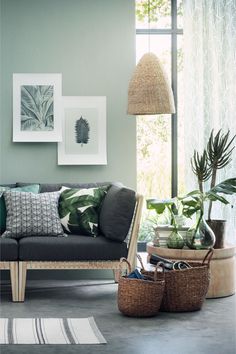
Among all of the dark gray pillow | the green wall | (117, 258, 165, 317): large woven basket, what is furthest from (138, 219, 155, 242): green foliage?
(117, 258, 165, 317): large woven basket

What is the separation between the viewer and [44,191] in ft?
21.0

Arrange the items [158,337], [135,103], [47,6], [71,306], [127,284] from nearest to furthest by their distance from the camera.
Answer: [158,337] → [127,284] → [71,306] → [135,103] → [47,6]

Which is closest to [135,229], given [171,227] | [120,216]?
[120,216]

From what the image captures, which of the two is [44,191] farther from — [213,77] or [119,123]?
[213,77]

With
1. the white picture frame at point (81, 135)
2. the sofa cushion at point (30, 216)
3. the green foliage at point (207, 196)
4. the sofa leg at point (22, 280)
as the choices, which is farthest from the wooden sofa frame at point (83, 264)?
the white picture frame at point (81, 135)

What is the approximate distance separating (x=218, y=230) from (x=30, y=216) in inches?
56.9

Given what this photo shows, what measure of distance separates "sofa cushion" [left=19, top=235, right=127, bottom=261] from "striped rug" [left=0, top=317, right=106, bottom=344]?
752mm

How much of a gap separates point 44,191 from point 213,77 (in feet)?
6.13

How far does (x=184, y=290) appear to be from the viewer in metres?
5.29

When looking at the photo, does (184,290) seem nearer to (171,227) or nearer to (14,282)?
(171,227)

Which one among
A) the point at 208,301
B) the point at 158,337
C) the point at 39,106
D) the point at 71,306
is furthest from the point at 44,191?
the point at 158,337

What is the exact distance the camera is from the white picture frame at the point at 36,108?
6699mm

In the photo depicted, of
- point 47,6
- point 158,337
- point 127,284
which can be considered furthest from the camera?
point 47,6

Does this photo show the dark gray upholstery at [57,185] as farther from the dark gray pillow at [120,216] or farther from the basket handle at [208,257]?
the basket handle at [208,257]
